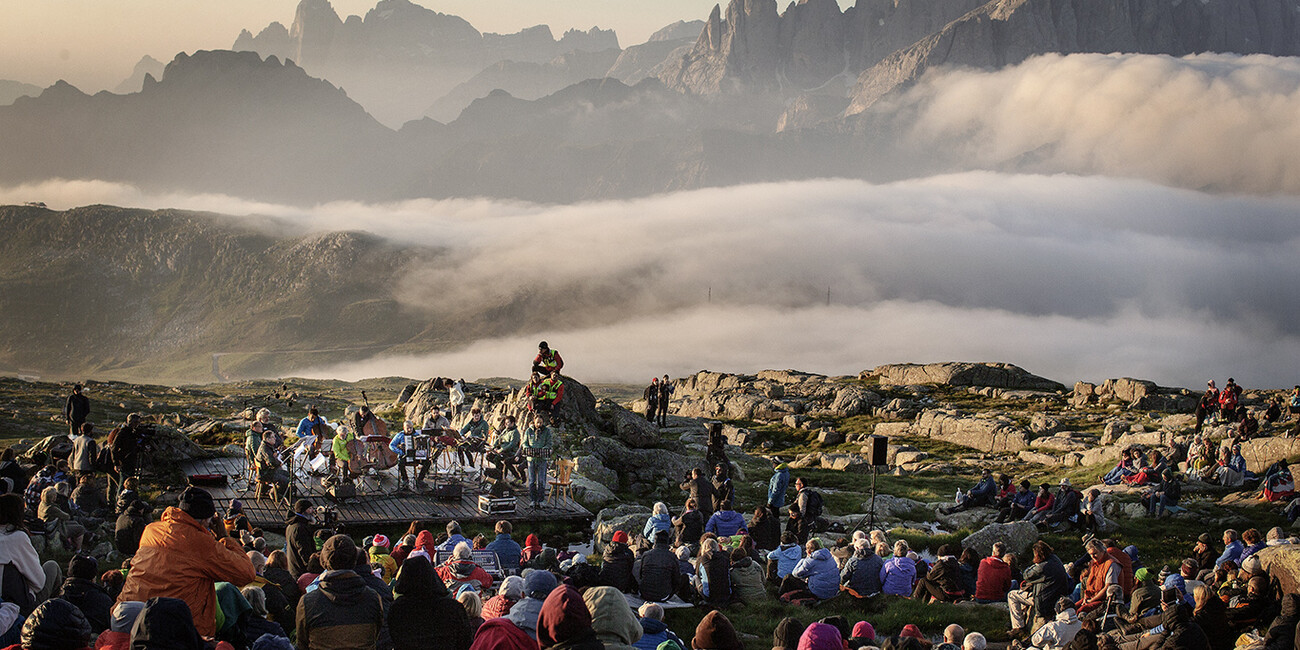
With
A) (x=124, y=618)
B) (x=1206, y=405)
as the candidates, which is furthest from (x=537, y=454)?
(x=1206, y=405)

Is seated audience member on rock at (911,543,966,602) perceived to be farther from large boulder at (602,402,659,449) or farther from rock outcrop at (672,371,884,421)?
rock outcrop at (672,371,884,421)

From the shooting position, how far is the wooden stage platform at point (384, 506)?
24.2 m

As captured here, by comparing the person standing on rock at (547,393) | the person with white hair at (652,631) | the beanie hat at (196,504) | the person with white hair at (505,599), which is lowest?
the person with white hair at (652,631)

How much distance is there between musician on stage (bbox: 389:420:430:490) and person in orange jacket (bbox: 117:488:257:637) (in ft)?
51.0

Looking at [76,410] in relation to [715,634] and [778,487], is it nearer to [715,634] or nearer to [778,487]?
[778,487]

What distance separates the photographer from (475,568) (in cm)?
1678

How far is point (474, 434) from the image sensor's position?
2870cm

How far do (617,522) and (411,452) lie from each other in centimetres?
652

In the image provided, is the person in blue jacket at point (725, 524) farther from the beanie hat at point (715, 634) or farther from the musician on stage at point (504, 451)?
the beanie hat at point (715, 634)

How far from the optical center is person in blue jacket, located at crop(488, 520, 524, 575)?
18547mm

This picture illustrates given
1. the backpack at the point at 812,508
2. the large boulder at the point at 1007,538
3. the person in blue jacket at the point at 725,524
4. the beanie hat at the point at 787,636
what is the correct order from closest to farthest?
the beanie hat at the point at 787,636 → the person in blue jacket at the point at 725,524 → the large boulder at the point at 1007,538 → the backpack at the point at 812,508

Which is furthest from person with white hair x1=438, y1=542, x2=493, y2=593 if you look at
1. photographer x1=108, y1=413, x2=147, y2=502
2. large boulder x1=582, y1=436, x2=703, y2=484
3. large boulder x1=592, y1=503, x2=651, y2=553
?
large boulder x1=582, y1=436, x2=703, y2=484

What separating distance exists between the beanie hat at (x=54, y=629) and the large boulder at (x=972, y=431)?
176 feet

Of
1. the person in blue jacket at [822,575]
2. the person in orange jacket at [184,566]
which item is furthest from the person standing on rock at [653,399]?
the person in orange jacket at [184,566]
